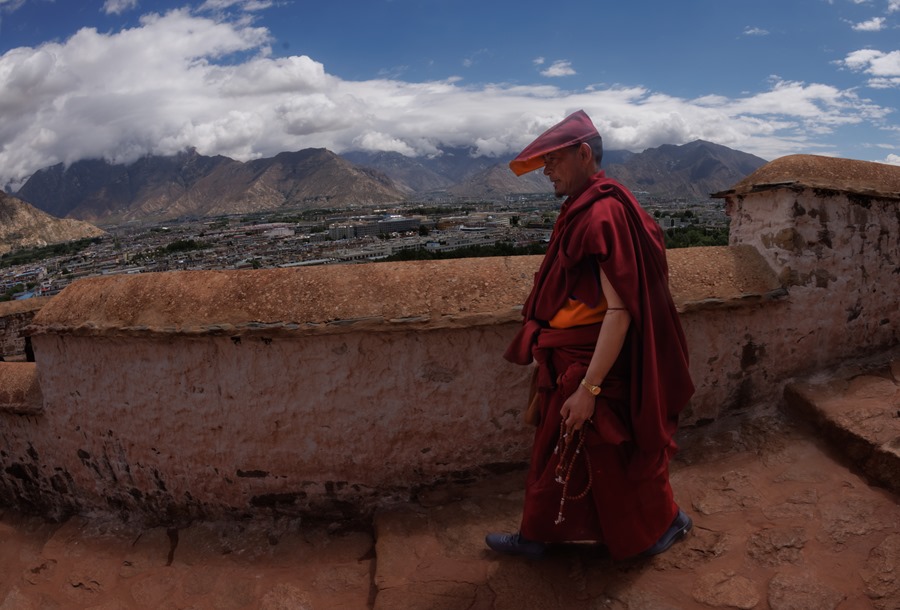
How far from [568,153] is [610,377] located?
862 millimetres

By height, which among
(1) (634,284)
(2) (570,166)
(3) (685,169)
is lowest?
(1) (634,284)

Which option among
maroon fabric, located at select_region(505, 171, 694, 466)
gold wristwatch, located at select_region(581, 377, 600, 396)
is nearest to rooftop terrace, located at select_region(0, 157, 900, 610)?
maroon fabric, located at select_region(505, 171, 694, 466)

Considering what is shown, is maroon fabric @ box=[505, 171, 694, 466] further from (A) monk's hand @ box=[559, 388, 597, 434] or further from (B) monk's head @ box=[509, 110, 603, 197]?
(A) monk's hand @ box=[559, 388, 597, 434]

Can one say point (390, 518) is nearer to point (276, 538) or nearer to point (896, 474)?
point (276, 538)

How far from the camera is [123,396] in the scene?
3137 millimetres

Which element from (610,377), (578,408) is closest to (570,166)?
(610,377)

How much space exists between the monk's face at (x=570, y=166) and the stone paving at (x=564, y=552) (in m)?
1.56

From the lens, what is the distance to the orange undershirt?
206 centimetres

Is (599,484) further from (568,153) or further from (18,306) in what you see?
(18,306)

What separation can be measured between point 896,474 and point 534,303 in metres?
1.89

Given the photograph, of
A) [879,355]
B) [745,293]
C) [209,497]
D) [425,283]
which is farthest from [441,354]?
[879,355]

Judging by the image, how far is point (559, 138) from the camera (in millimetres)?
2104

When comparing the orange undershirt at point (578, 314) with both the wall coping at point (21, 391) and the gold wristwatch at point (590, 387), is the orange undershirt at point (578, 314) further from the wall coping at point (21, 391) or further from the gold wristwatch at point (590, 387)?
the wall coping at point (21, 391)

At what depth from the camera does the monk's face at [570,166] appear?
213 centimetres
